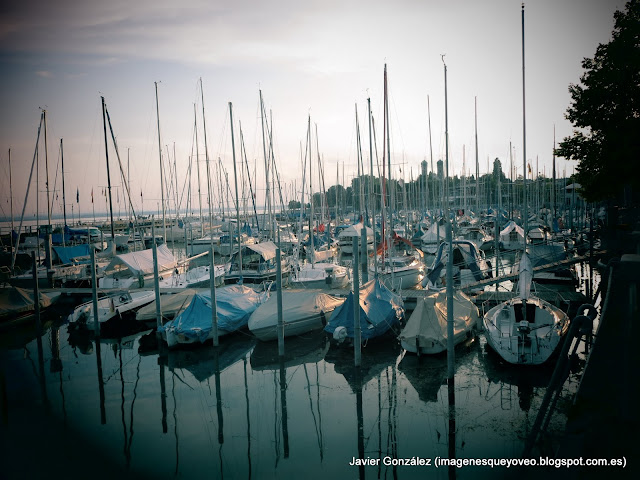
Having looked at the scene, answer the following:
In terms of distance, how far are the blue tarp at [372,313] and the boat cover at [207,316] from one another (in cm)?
490

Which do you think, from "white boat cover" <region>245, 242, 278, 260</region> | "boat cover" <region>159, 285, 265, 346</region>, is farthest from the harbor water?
"white boat cover" <region>245, 242, 278, 260</region>

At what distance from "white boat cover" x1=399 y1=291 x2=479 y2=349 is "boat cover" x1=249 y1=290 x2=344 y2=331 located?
4.80 metres

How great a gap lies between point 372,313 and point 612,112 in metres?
12.8

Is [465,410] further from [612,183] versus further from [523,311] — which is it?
[612,183]

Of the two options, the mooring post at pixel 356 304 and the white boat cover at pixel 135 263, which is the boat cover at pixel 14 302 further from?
the mooring post at pixel 356 304

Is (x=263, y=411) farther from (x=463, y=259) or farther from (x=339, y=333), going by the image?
(x=463, y=259)

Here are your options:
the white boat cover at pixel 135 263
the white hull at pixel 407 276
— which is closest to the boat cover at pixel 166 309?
the white boat cover at pixel 135 263

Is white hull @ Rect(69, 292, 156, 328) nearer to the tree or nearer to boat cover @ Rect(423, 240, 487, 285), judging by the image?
boat cover @ Rect(423, 240, 487, 285)

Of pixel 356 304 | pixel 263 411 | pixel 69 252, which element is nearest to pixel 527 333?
pixel 356 304

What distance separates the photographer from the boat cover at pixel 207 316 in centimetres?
1866

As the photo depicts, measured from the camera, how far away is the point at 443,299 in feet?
59.9

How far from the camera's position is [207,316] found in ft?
63.3

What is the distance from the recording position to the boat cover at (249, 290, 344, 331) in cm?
1858

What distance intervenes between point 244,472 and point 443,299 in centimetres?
1147
